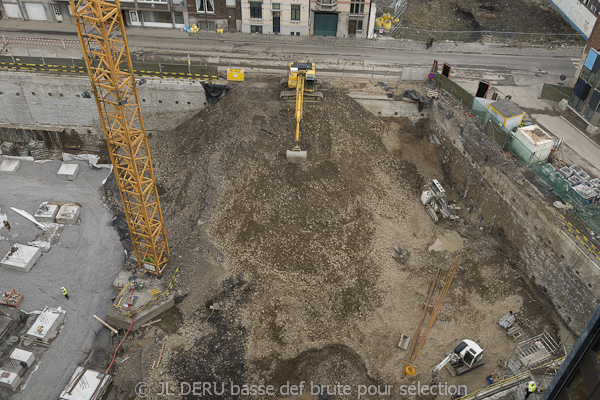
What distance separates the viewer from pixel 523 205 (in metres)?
37.2

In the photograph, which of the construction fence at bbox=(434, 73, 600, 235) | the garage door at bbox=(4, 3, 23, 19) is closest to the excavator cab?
the construction fence at bbox=(434, 73, 600, 235)

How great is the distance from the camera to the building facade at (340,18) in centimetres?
5422

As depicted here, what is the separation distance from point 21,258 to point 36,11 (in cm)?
3353

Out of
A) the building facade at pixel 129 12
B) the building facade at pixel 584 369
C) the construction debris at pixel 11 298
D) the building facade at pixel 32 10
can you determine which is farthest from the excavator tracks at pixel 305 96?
the building facade at pixel 584 369

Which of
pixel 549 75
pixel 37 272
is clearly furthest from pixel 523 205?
pixel 37 272

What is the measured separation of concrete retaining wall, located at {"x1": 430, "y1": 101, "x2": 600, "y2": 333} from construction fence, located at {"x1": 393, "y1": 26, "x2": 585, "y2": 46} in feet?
55.0

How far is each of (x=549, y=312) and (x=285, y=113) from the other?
27.2 meters

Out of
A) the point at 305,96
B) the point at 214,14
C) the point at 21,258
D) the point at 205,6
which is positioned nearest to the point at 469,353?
the point at 305,96

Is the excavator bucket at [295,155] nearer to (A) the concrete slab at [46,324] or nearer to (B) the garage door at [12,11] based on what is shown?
(A) the concrete slab at [46,324]

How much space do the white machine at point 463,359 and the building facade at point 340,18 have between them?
38430 mm

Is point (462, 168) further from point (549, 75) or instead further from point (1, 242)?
point (1, 242)

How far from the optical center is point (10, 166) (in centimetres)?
4644

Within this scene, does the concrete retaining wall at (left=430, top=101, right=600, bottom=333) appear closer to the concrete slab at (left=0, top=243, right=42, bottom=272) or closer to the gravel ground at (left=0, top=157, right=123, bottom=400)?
the gravel ground at (left=0, top=157, right=123, bottom=400)

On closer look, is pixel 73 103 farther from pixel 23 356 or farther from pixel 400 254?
pixel 400 254
